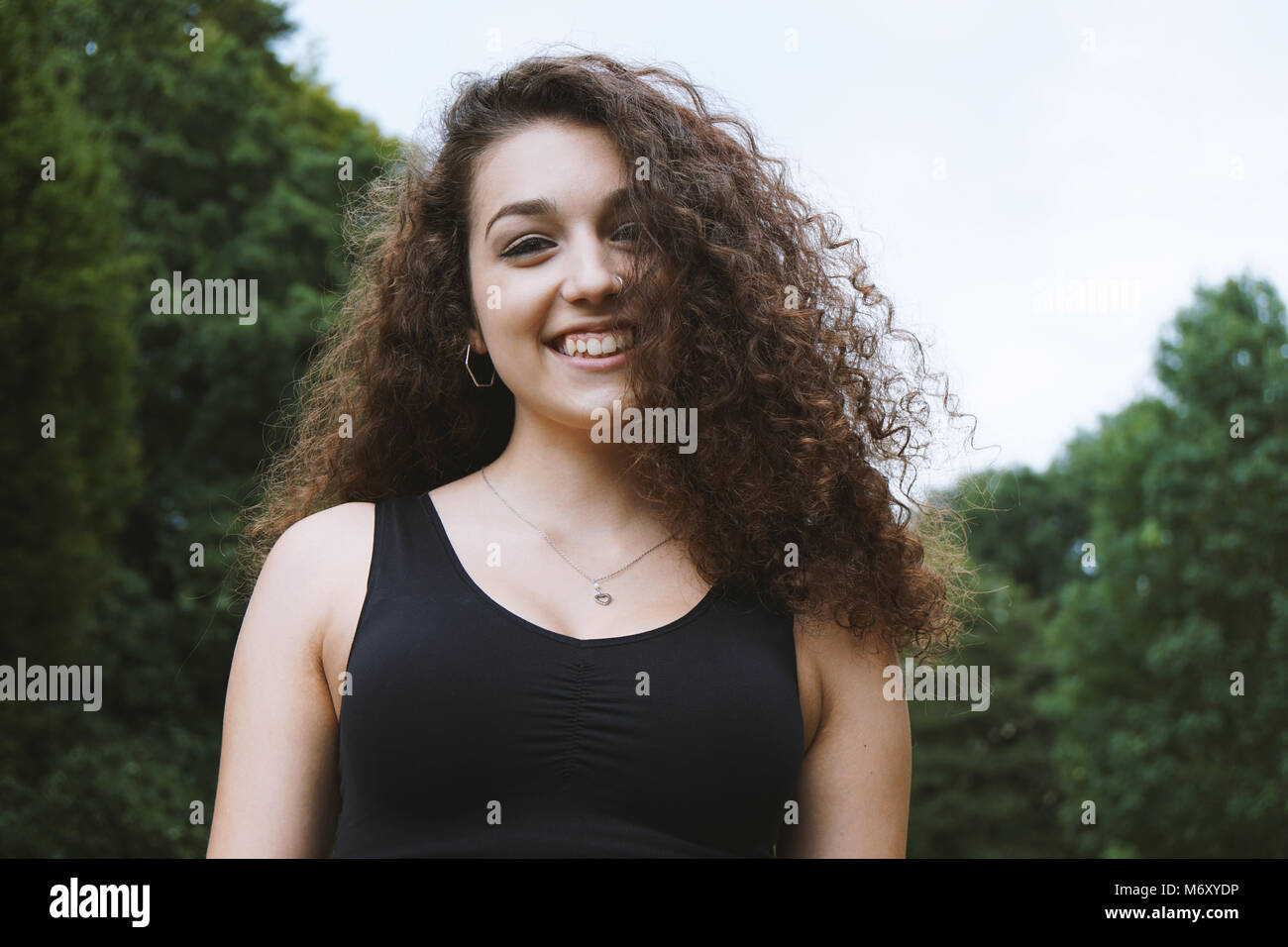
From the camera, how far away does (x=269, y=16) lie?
22.9 metres

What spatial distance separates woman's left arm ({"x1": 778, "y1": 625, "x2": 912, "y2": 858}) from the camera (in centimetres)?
233

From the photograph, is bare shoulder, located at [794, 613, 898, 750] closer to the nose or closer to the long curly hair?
the long curly hair

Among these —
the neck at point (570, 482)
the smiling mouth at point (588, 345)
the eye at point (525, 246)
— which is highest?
the eye at point (525, 246)

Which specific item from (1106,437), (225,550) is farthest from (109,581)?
(1106,437)

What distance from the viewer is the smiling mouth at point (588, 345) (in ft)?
7.85

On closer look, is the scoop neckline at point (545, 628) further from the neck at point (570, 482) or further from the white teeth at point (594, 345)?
the white teeth at point (594, 345)

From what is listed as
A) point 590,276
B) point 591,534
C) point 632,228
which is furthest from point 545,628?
point 632,228

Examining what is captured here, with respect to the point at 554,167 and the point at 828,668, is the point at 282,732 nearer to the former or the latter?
the point at 828,668

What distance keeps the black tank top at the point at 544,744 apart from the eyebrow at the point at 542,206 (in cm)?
74

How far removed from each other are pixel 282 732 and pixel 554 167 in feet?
3.71

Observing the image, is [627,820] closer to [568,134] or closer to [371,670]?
[371,670]

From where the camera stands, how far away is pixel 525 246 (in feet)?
7.91

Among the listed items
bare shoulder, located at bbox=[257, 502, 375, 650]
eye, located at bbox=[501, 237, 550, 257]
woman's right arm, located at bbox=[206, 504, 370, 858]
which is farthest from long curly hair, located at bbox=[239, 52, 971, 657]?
woman's right arm, located at bbox=[206, 504, 370, 858]

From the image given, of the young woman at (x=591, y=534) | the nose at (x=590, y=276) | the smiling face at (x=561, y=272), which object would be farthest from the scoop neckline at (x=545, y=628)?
the nose at (x=590, y=276)
